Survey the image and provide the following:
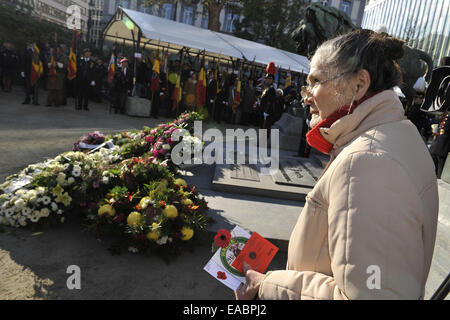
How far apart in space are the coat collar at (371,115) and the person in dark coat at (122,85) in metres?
12.3

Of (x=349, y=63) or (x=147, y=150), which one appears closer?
(x=349, y=63)

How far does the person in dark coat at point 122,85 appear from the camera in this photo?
12.4 meters

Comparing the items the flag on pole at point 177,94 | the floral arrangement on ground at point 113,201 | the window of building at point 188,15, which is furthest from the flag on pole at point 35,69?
the window of building at point 188,15

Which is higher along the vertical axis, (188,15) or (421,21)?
(421,21)

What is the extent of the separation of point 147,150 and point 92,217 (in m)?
1.77

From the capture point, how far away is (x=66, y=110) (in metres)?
11.4

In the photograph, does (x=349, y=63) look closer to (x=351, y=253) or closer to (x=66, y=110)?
(x=351, y=253)

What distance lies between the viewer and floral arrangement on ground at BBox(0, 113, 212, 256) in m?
3.26

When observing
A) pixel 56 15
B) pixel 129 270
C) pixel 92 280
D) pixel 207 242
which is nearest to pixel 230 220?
pixel 207 242

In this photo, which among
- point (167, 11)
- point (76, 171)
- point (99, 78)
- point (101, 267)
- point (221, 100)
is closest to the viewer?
point (101, 267)

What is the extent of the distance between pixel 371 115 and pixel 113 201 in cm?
290

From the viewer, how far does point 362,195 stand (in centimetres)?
90

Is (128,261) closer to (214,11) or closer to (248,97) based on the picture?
(248,97)

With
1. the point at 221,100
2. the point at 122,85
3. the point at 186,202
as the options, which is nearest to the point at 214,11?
the point at 221,100
